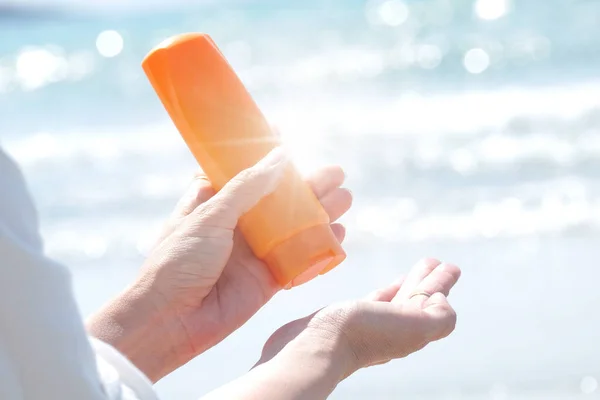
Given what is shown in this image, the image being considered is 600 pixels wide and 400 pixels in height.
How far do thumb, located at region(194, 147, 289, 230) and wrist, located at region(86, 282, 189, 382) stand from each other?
168mm

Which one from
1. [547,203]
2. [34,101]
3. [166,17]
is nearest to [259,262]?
[547,203]

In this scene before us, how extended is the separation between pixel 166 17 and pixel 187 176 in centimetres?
378

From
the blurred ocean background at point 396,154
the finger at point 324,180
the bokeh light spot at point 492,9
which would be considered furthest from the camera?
the bokeh light spot at point 492,9

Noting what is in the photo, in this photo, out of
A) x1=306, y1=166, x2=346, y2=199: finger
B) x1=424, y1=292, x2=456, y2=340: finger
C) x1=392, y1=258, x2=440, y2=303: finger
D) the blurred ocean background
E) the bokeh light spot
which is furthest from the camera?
the bokeh light spot

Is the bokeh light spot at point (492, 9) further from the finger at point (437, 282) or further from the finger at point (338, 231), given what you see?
the finger at point (437, 282)

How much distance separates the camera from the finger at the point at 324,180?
161 centimetres

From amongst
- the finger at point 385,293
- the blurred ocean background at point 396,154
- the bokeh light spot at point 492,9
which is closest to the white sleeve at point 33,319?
the finger at point 385,293

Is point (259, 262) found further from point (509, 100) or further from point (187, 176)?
point (509, 100)

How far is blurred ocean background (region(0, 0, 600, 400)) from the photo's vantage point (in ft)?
7.45

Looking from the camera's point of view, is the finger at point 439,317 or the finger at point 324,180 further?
the finger at point 324,180

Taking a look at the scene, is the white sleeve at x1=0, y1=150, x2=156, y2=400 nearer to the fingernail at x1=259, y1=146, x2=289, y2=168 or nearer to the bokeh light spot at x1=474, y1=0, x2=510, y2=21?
the fingernail at x1=259, y1=146, x2=289, y2=168

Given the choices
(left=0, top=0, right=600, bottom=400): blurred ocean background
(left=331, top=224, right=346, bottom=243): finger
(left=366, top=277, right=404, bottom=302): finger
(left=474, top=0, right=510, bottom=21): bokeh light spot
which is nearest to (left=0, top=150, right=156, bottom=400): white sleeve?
(left=366, top=277, right=404, bottom=302): finger

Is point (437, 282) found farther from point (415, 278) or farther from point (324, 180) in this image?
point (324, 180)

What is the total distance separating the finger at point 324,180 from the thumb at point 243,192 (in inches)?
6.0
